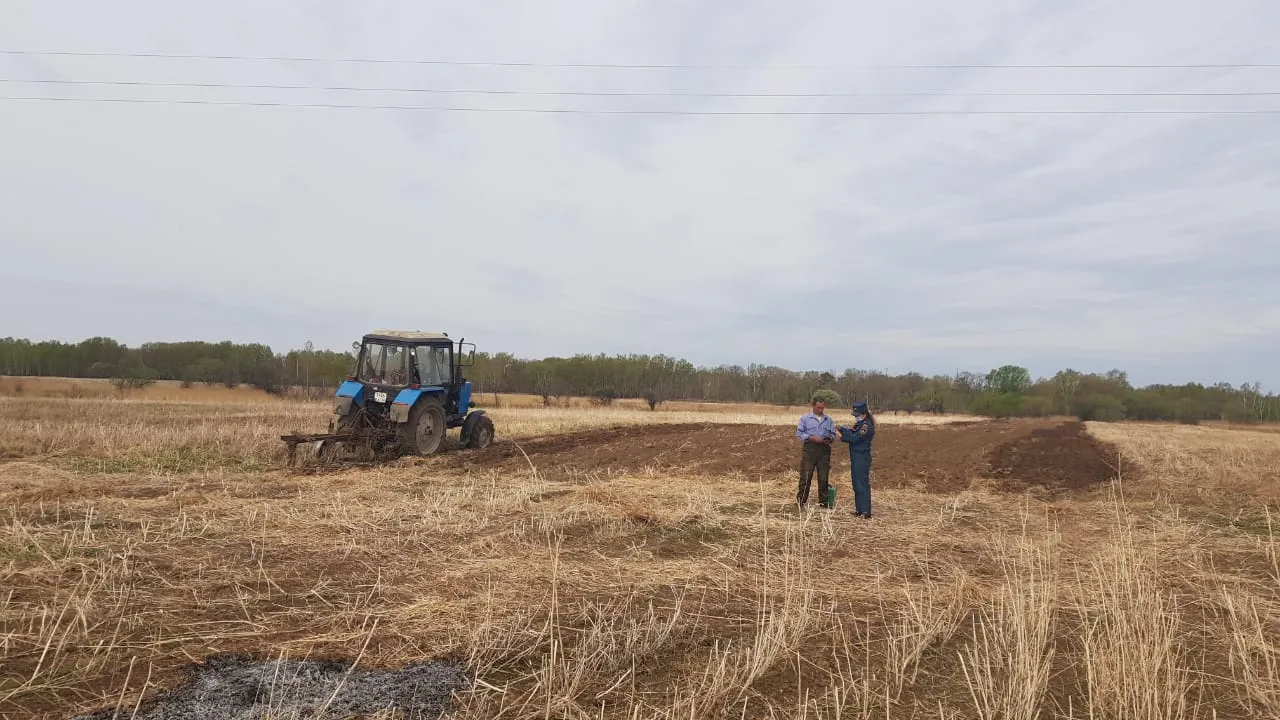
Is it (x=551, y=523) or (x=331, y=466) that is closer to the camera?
(x=551, y=523)

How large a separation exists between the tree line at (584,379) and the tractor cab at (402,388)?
116 feet

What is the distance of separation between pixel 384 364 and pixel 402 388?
0.74 m

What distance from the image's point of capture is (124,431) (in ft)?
52.3

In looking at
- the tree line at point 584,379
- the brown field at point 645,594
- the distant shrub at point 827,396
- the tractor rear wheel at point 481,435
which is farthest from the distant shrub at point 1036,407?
the distant shrub at point 827,396

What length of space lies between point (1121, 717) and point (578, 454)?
42.0 ft

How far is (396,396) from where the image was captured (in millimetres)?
13562

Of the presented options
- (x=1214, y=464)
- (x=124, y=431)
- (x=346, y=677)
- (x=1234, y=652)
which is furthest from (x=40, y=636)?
(x=1214, y=464)

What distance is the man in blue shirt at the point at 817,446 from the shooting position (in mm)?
8914

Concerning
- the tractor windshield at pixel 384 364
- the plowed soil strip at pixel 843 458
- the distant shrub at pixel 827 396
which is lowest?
the plowed soil strip at pixel 843 458

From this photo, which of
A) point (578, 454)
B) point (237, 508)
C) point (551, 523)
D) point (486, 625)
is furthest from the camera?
point (578, 454)

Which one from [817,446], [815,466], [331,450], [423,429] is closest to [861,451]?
[817,446]

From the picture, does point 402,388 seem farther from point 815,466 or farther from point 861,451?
point 861,451

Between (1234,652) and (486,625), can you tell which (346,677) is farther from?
(1234,652)

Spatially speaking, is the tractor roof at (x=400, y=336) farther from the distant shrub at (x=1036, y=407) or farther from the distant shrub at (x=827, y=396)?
the distant shrub at (x=1036, y=407)
